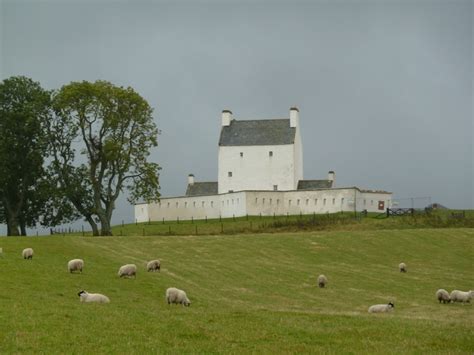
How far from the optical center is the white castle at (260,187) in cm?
9875

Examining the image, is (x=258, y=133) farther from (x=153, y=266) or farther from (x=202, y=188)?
(x=153, y=266)

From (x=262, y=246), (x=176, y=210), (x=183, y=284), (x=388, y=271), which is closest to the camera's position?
(x=183, y=284)

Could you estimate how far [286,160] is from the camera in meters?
107

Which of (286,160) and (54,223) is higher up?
(286,160)

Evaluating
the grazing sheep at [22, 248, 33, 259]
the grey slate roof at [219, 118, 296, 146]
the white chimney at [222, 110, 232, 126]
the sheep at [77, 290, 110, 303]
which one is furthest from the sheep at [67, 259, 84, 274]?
the white chimney at [222, 110, 232, 126]

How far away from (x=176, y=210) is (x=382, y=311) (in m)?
78.2

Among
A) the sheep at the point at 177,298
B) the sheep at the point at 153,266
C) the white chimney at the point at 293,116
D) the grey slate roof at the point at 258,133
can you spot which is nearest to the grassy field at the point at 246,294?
the sheep at the point at 177,298

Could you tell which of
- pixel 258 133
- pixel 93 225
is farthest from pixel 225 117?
pixel 93 225

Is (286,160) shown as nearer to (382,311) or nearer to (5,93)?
(5,93)

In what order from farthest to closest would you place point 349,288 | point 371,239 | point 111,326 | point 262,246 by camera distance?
point 371,239
point 262,246
point 349,288
point 111,326

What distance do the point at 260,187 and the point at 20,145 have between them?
4060 centimetres

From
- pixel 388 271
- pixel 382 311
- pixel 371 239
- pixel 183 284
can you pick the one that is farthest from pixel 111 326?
pixel 371 239

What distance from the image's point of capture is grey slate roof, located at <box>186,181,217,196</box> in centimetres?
11100

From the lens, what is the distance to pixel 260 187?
4220 inches
